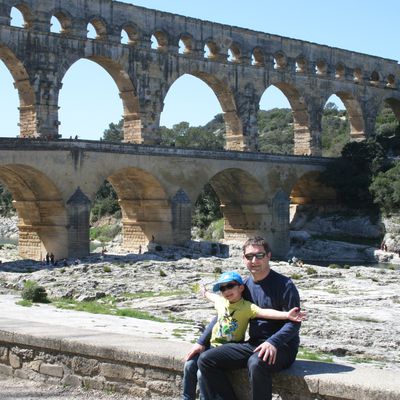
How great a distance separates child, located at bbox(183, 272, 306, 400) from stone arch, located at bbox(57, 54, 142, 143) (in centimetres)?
3700

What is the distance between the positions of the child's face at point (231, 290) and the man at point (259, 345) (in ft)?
0.42

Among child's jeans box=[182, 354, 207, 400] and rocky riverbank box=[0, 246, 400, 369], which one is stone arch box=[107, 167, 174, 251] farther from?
child's jeans box=[182, 354, 207, 400]

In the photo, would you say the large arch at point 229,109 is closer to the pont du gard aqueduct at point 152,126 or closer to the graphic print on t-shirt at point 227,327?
the pont du gard aqueduct at point 152,126

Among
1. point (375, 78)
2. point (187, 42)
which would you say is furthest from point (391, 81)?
point (187, 42)

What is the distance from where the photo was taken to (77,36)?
41.3 meters

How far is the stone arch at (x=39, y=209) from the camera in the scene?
37062 mm

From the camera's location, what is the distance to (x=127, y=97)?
44.6 metres

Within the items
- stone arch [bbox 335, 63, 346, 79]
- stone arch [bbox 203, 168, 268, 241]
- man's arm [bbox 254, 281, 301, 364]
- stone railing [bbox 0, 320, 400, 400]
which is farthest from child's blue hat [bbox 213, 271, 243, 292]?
stone arch [bbox 335, 63, 346, 79]

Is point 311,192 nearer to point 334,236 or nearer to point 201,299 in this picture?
point 334,236

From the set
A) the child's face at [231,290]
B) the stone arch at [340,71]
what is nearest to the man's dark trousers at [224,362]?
the child's face at [231,290]

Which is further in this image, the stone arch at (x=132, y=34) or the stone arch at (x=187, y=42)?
the stone arch at (x=187, y=42)

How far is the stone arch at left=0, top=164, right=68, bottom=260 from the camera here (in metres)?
37.1

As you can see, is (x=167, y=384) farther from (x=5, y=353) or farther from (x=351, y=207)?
(x=351, y=207)

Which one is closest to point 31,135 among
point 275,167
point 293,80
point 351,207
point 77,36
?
point 77,36
